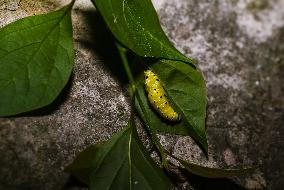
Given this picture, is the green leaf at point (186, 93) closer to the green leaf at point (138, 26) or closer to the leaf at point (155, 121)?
the leaf at point (155, 121)

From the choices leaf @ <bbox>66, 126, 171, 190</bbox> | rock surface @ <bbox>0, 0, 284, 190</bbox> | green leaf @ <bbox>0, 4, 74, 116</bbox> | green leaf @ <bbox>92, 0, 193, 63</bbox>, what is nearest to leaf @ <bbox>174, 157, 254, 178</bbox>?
leaf @ <bbox>66, 126, 171, 190</bbox>

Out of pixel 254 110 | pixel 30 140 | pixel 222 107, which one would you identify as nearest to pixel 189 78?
pixel 222 107

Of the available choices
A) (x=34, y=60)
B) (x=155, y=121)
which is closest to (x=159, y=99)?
(x=155, y=121)

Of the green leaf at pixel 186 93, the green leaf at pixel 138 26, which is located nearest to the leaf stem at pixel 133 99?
the green leaf at pixel 186 93

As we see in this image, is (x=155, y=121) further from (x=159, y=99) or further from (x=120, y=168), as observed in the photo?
(x=120, y=168)

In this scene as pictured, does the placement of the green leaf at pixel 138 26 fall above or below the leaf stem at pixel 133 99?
above

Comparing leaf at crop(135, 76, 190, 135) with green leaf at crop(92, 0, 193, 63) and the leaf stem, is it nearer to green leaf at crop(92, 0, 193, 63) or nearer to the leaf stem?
the leaf stem

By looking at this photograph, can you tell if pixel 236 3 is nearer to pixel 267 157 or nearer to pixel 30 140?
pixel 267 157
